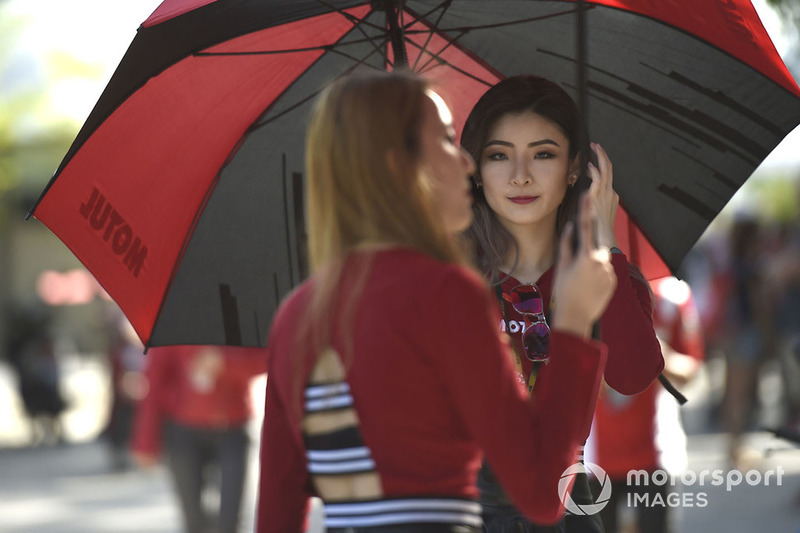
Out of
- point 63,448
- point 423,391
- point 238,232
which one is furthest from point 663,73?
point 63,448

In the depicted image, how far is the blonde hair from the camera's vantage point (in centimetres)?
222

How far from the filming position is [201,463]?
7121mm

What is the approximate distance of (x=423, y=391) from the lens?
216cm

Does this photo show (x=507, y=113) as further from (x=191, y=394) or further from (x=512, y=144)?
(x=191, y=394)

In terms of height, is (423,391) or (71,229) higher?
(71,229)

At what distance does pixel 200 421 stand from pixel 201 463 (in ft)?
0.84

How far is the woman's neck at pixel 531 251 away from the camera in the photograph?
3.34 m

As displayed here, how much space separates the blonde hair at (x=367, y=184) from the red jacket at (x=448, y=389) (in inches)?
1.6

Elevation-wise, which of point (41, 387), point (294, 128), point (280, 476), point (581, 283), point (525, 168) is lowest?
point (280, 476)

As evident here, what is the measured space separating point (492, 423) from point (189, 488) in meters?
5.16

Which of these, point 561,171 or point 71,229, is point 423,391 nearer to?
point 561,171

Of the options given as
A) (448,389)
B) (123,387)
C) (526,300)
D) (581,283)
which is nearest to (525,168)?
(526,300)

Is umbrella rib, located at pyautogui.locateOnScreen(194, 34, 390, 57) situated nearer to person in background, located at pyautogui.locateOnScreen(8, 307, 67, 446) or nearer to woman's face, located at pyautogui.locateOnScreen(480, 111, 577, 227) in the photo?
woman's face, located at pyautogui.locateOnScreen(480, 111, 577, 227)

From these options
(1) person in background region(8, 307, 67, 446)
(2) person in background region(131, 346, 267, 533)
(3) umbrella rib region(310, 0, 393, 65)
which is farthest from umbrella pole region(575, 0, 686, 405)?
(1) person in background region(8, 307, 67, 446)
